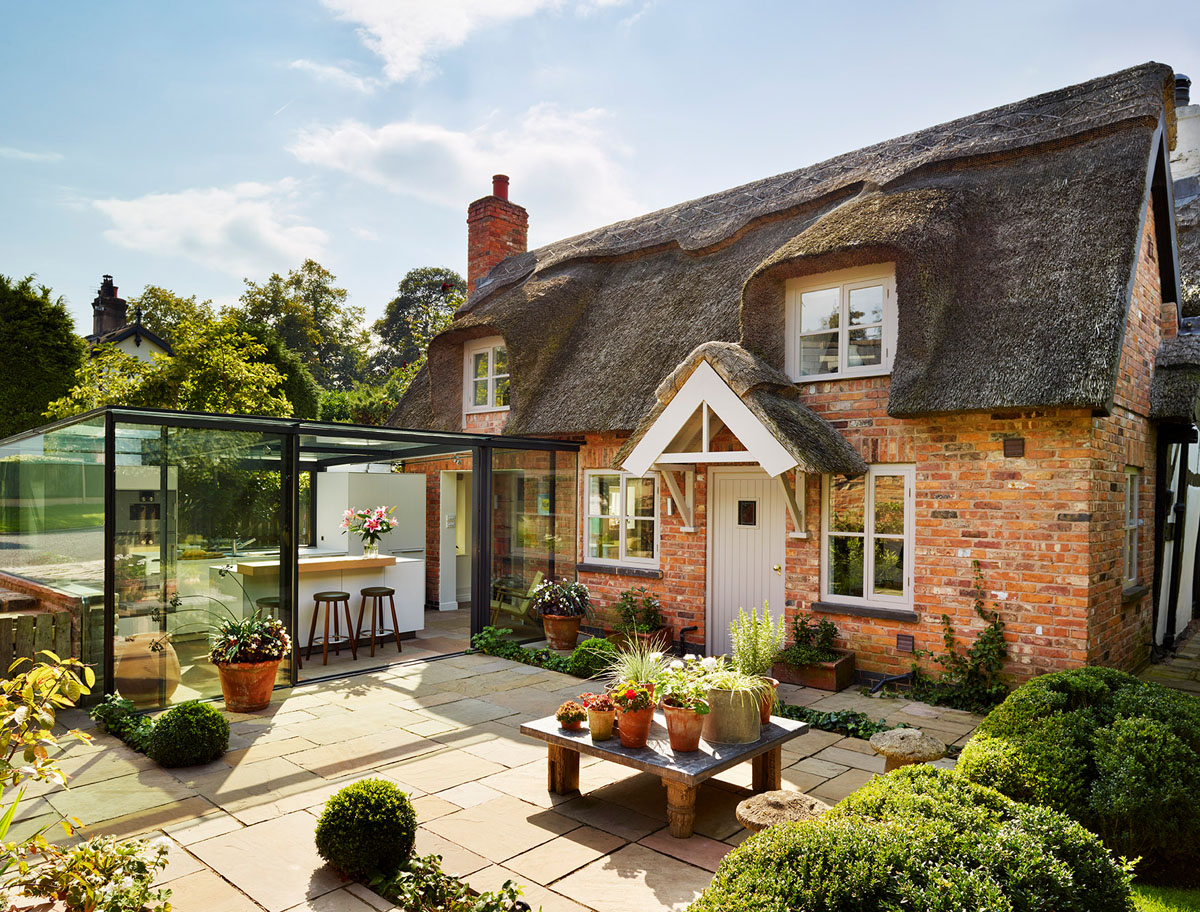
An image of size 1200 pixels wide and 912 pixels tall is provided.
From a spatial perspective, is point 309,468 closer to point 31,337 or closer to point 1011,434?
point 1011,434

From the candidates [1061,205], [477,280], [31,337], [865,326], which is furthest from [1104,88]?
[31,337]

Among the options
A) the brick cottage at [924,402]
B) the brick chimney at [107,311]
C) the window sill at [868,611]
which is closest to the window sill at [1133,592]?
the brick cottage at [924,402]

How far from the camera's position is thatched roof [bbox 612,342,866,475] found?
7.02 m

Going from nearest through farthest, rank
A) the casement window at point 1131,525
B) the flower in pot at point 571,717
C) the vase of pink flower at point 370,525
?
the flower in pot at point 571,717 < the casement window at point 1131,525 < the vase of pink flower at point 370,525

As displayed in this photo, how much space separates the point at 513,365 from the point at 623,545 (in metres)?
3.21

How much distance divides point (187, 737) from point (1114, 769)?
5945 millimetres

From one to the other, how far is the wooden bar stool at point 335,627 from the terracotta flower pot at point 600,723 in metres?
4.95

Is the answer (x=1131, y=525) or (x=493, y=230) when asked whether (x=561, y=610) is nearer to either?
(x=1131, y=525)

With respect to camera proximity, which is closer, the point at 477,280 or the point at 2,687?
the point at 2,687

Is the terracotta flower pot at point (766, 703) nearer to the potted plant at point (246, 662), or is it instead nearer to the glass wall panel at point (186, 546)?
the potted plant at point (246, 662)

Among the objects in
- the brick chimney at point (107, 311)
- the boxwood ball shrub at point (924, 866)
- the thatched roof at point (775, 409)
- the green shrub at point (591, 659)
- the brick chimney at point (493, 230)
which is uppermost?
the brick chimney at point (107, 311)

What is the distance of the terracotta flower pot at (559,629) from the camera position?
945cm

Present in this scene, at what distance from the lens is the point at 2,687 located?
254 centimetres

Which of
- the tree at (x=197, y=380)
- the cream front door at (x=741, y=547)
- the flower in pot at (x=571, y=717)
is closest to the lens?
the flower in pot at (x=571, y=717)
